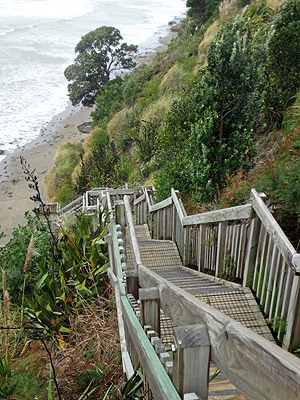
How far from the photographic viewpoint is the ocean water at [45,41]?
28734 mm

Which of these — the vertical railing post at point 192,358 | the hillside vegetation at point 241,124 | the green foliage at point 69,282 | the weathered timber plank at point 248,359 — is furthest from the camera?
the hillside vegetation at point 241,124

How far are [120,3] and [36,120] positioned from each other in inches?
1551

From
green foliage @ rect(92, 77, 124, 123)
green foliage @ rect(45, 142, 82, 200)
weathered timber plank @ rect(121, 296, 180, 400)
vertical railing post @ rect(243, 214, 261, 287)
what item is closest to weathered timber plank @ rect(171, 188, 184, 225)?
vertical railing post @ rect(243, 214, 261, 287)

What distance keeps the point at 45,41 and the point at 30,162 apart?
24.2 m

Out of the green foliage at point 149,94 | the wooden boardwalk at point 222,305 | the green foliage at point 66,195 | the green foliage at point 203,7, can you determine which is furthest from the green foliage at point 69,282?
the green foliage at point 203,7

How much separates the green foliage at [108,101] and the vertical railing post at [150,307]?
21.7 metres

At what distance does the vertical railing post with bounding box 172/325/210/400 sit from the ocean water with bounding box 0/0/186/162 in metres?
24.5

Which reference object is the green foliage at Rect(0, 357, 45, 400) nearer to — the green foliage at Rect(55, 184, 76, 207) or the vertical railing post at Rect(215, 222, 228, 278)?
the vertical railing post at Rect(215, 222, 228, 278)

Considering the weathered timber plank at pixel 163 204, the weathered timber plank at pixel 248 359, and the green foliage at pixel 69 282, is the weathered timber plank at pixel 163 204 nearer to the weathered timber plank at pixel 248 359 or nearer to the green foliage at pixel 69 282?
the green foliage at pixel 69 282

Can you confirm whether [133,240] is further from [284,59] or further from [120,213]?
[284,59]

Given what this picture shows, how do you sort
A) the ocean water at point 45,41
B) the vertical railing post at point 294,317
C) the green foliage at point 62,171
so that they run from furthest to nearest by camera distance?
the ocean water at point 45,41 < the green foliage at point 62,171 < the vertical railing post at point 294,317

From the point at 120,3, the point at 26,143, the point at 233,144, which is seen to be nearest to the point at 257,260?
the point at 233,144

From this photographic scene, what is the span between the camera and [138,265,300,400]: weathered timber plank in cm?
102

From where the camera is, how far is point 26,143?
25.3 meters
